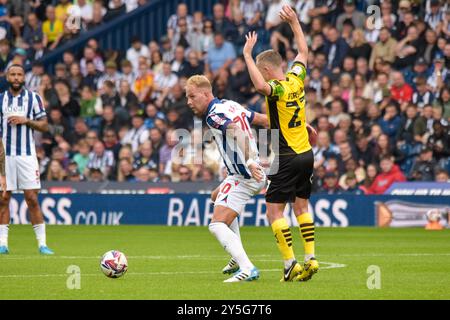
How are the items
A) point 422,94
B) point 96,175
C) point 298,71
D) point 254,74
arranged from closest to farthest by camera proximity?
point 254,74 < point 298,71 < point 422,94 < point 96,175

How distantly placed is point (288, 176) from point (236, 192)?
0.57 m

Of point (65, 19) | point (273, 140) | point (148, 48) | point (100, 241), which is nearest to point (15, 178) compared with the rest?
point (100, 241)

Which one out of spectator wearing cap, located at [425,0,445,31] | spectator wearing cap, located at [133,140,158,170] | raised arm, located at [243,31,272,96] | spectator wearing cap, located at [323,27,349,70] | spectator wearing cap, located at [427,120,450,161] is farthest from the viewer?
spectator wearing cap, located at [323,27,349,70]

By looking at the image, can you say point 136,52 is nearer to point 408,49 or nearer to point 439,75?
point 408,49

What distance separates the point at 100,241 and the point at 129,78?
10.00 meters

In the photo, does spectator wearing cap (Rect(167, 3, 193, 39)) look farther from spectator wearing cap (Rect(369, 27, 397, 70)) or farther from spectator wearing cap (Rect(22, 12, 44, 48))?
spectator wearing cap (Rect(369, 27, 397, 70))

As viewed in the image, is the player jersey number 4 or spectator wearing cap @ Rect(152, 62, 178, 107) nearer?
the player jersey number 4

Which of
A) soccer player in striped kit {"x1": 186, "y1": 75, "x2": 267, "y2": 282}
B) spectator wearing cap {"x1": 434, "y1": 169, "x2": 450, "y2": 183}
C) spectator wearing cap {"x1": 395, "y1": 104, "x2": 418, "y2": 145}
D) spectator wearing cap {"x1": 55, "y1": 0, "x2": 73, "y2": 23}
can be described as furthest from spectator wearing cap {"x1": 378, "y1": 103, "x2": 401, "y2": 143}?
soccer player in striped kit {"x1": 186, "y1": 75, "x2": 267, "y2": 282}

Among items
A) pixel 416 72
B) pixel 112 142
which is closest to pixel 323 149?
pixel 416 72

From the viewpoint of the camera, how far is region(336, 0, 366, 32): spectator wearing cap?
25.7m

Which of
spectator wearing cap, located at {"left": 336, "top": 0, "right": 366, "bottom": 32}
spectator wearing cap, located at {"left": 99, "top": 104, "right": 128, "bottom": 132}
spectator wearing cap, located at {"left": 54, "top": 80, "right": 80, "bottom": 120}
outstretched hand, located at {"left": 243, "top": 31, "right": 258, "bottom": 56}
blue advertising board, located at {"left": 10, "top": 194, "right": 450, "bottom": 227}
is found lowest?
blue advertising board, located at {"left": 10, "top": 194, "right": 450, "bottom": 227}

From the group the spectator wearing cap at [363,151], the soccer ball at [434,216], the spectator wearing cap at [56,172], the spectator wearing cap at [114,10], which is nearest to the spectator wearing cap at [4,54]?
the spectator wearing cap at [114,10]

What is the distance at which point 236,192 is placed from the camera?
38.1 feet

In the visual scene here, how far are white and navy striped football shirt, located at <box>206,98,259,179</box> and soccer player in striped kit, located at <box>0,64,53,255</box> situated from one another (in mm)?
4903
